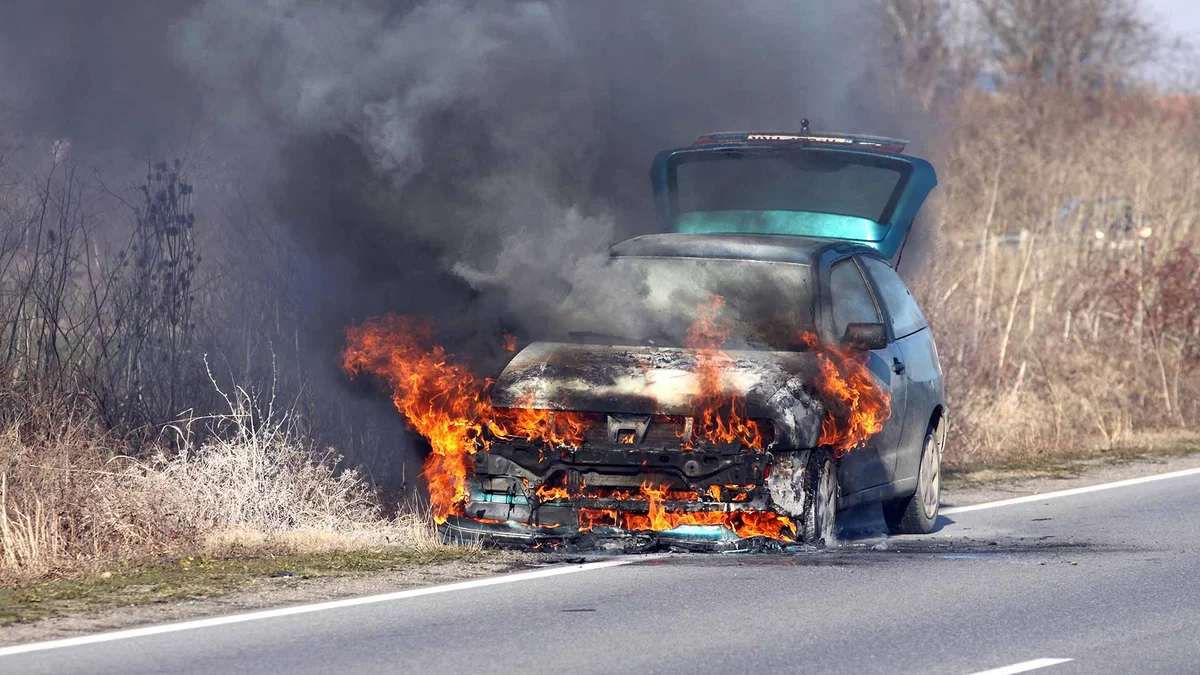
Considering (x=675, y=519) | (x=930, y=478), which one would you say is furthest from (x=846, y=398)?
(x=930, y=478)

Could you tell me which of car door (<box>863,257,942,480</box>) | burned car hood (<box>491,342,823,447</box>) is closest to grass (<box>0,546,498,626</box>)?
burned car hood (<box>491,342,823,447</box>)

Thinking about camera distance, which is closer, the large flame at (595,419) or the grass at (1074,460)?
the large flame at (595,419)

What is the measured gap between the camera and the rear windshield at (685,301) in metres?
9.68

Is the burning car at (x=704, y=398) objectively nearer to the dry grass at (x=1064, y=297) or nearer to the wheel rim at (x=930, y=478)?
the wheel rim at (x=930, y=478)

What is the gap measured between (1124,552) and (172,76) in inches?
283

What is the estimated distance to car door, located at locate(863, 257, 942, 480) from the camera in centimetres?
1050

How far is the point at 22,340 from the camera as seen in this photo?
37.7ft

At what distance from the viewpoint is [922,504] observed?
1080 centimetres

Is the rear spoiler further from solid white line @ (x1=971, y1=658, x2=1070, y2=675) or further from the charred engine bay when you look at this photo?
solid white line @ (x1=971, y1=658, x2=1070, y2=675)

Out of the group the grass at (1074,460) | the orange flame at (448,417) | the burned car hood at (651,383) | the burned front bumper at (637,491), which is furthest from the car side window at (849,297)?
the grass at (1074,460)

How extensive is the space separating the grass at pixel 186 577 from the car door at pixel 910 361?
291 cm

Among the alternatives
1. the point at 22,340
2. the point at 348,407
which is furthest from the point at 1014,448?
the point at 22,340

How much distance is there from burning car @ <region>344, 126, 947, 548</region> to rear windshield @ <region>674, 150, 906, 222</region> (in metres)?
0.04

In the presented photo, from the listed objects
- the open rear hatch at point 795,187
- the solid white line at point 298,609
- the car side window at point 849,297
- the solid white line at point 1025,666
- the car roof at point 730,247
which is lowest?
the solid white line at point 1025,666
